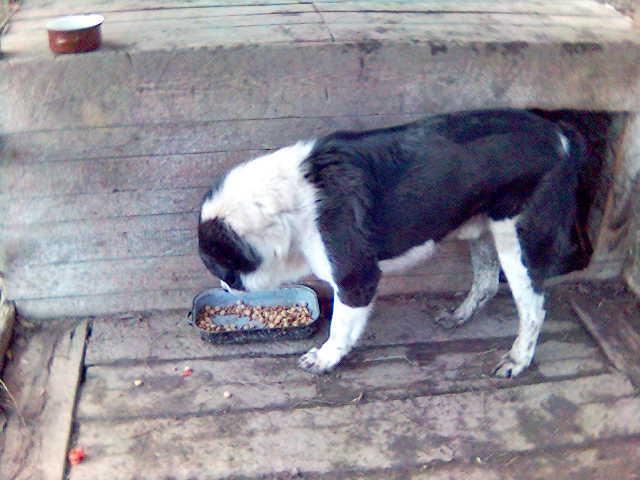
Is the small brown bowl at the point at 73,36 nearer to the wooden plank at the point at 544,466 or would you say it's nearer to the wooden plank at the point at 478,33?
the wooden plank at the point at 478,33

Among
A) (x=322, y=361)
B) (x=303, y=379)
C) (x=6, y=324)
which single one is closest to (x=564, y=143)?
(x=322, y=361)

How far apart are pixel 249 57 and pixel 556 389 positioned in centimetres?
198

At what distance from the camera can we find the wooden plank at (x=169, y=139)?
2.91 meters

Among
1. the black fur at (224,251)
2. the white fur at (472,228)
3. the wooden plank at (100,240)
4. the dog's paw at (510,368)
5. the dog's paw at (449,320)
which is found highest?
the black fur at (224,251)

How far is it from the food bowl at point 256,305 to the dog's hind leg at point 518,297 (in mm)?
933

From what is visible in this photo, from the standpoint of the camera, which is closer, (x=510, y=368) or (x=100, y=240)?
(x=510, y=368)

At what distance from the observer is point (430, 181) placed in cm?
267

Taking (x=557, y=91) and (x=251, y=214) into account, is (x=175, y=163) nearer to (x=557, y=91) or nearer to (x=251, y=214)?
(x=251, y=214)

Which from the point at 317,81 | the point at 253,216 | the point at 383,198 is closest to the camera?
the point at 253,216

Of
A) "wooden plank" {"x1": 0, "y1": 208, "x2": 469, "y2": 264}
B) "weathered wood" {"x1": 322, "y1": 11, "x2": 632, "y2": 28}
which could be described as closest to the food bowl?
"wooden plank" {"x1": 0, "y1": 208, "x2": 469, "y2": 264}

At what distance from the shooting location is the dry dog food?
328cm

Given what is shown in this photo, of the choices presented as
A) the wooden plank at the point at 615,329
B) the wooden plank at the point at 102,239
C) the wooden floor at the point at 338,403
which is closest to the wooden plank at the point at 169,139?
the wooden plank at the point at 102,239

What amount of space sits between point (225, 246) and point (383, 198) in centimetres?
65

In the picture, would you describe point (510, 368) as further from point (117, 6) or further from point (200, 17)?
point (117, 6)
